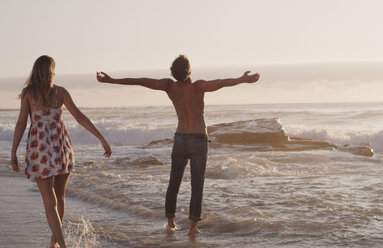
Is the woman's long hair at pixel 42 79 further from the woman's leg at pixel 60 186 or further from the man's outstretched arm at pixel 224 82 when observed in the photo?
the man's outstretched arm at pixel 224 82

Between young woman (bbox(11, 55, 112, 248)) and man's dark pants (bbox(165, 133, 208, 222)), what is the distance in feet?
4.60

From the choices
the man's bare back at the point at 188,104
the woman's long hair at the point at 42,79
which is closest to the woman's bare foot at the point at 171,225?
the man's bare back at the point at 188,104

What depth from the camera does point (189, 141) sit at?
245 inches

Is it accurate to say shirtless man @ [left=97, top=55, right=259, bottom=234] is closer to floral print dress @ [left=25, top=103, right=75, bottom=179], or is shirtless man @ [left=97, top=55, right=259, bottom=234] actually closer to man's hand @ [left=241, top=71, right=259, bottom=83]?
man's hand @ [left=241, top=71, right=259, bottom=83]

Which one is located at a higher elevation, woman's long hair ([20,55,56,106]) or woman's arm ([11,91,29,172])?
woman's long hair ([20,55,56,106])

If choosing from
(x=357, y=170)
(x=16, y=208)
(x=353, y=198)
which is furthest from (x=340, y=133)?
(x=16, y=208)

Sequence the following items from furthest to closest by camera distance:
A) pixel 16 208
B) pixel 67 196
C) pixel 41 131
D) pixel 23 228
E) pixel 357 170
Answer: pixel 357 170 < pixel 67 196 < pixel 16 208 < pixel 23 228 < pixel 41 131

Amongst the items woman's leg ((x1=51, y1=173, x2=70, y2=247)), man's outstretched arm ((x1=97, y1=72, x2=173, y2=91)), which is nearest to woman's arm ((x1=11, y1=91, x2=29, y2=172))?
woman's leg ((x1=51, y1=173, x2=70, y2=247))

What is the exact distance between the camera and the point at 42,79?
483 cm

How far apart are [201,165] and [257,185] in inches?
157

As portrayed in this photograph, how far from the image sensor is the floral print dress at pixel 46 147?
4.90 metres

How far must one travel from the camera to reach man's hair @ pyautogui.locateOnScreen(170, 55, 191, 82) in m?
6.05

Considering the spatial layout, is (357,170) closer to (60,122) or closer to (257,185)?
(257,185)

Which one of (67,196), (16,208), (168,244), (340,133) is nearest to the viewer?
(168,244)
